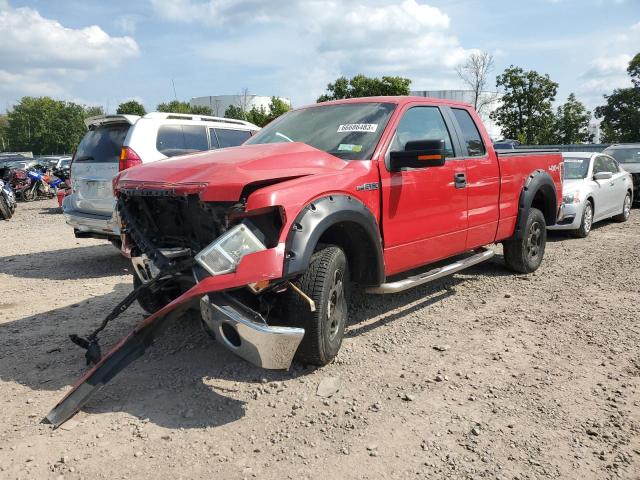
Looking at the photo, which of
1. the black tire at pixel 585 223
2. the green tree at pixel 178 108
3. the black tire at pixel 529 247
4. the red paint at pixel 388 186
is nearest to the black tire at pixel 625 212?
the black tire at pixel 585 223

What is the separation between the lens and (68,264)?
769 cm

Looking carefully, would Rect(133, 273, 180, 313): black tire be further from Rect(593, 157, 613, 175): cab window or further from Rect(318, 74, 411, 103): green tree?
Rect(318, 74, 411, 103): green tree

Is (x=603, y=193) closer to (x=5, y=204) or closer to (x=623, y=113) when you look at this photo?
(x=5, y=204)

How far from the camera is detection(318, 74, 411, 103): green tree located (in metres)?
37.5

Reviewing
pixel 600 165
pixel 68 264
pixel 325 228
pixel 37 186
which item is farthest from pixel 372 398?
pixel 37 186

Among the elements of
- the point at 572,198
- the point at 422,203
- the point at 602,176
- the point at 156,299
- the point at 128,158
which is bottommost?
the point at 572,198

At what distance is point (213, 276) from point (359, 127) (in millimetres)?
2020

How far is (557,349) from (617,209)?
8160mm

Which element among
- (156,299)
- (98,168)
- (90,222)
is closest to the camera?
(156,299)

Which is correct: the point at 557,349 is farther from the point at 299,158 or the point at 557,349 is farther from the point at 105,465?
the point at 105,465

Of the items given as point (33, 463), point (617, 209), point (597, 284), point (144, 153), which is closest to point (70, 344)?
point (33, 463)

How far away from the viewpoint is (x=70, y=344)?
4.33 m

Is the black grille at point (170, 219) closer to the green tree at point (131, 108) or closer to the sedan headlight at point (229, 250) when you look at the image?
the sedan headlight at point (229, 250)

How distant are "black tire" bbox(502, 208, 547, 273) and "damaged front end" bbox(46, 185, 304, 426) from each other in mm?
3820
